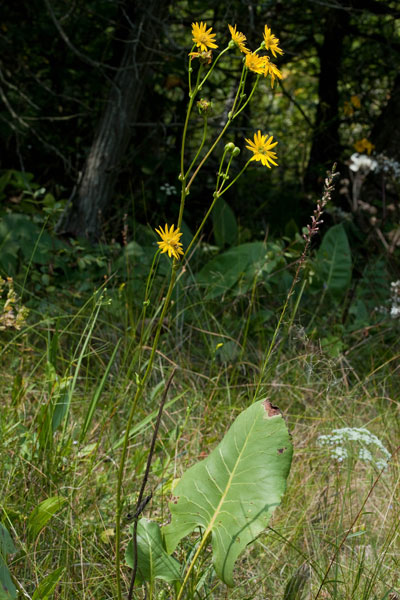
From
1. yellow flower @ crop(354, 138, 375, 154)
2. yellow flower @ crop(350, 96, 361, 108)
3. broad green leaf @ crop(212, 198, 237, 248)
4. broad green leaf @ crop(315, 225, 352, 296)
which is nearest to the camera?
broad green leaf @ crop(315, 225, 352, 296)

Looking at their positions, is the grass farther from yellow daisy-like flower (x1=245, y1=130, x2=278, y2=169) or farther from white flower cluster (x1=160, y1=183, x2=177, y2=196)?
white flower cluster (x1=160, y1=183, x2=177, y2=196)

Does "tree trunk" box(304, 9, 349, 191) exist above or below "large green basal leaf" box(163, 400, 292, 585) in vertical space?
above

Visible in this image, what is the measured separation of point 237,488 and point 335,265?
2238 mm

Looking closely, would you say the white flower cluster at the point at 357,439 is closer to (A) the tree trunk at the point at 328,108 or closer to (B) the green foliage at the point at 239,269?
(B) the green foliage at the point at 239,269

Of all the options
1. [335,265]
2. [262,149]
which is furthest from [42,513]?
[335,265]

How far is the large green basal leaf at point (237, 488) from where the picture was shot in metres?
1.14

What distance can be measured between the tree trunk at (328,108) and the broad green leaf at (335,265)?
1535mm

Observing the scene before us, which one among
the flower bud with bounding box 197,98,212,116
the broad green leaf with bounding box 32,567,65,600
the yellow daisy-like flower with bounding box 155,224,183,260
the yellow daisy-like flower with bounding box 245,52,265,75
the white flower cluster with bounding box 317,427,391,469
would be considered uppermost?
the yellow daisy-like flower with bounding box 245,52,265,75

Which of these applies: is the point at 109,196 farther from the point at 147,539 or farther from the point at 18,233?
the point at 147,539

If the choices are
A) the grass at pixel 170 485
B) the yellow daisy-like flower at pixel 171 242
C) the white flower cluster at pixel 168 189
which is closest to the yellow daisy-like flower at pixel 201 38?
the yellow daisy-like flower at pixel 171 242

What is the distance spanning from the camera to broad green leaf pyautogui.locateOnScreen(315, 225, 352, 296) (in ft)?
10.7

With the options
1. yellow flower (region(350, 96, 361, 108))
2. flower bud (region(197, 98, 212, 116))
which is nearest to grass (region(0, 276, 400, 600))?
flower bud (region(197, 98, 212, 116))

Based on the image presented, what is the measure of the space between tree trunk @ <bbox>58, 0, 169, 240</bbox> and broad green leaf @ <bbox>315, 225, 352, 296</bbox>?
122 cm

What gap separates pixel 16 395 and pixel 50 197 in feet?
5.81
